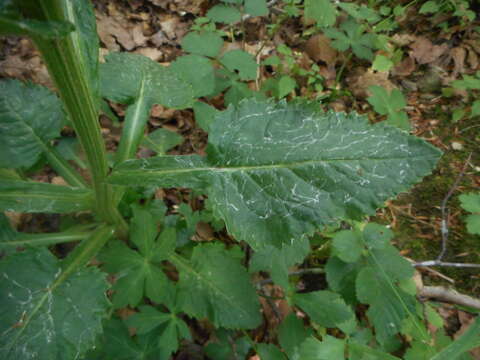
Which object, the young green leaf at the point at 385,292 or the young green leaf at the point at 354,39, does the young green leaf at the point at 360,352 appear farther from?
the young green leaf at the point at 354,39

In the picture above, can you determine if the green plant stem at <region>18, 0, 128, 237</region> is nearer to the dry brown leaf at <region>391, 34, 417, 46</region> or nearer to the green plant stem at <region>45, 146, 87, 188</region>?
the green plant stem at <region>45, 146, 87, 188</region>

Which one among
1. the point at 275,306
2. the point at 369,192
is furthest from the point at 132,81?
the point at 275,306

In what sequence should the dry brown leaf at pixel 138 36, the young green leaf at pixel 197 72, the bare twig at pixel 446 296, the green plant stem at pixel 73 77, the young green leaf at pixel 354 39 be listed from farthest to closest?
the dry brown leaf at pixel 138 36
the young green leaf at pixel 354 39
the young green leaf at pixel 197 72
the bare twig at pixel 446 296
the green plant stem at pixel 73 77

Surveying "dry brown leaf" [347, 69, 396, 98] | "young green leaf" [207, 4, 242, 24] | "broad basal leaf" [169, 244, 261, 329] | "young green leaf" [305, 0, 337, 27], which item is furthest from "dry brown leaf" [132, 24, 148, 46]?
"broad basal leaf" [169, 244, 261, 329]

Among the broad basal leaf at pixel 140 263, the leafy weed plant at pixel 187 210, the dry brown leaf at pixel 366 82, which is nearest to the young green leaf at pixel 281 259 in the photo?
the leafy weed plant at pixel 187 210

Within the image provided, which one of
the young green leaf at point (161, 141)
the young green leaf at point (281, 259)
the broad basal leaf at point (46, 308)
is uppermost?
the young green leaf at point (161, 141)

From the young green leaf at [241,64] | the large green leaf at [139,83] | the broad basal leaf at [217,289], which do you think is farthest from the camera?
the young green leaf at [241,64]
